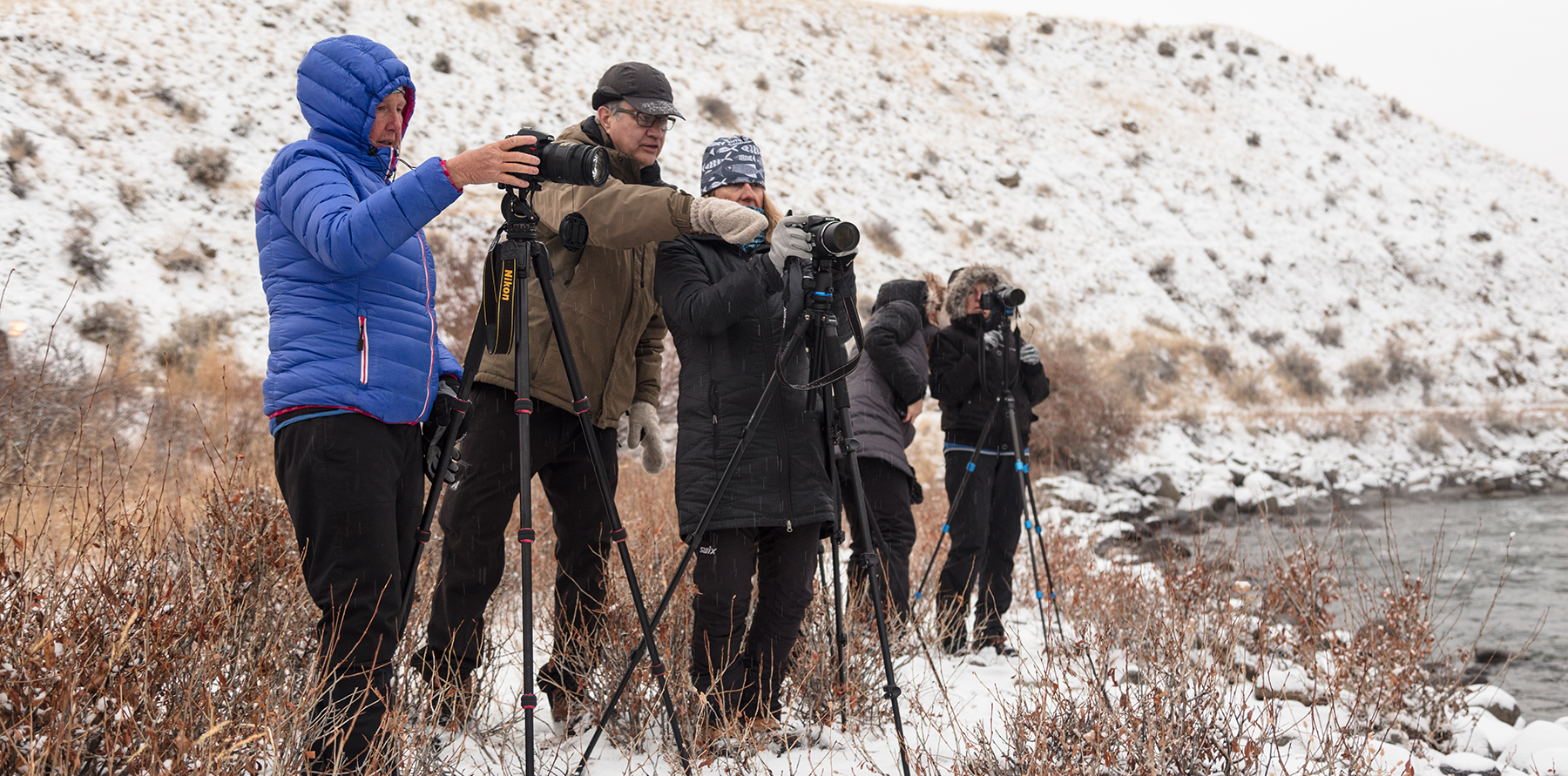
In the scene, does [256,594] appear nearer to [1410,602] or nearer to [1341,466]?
[1410,602]

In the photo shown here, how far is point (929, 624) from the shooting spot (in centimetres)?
418

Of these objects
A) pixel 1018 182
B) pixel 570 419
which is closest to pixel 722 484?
pixel 570 419

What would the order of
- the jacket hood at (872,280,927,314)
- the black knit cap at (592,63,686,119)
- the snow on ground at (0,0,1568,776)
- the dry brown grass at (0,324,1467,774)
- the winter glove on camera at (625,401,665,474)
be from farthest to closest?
the snow on ground at (0,0,1568,776) < the jacket hood at (872,280,927,314) < the winter glove on camera at (625,401,665,474) < the black knit cap at (592,63,686,119) < the dry brown grass at (0,324,1467,774)

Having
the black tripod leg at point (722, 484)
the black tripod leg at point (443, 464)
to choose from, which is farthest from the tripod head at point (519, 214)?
the black tripod leg at point (722, 484)

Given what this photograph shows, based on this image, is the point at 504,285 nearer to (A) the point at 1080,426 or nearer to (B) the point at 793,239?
(B) the point at 793,239

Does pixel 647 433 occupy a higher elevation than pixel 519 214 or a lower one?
lower

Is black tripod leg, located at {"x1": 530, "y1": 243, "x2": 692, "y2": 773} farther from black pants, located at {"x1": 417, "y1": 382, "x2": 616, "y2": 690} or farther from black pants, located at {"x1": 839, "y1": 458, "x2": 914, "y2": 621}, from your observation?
black pants, located at {"x1": 839, "y1": 458, "x2": 914, "y2": 621}

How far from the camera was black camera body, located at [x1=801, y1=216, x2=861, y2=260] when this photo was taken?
223 cm

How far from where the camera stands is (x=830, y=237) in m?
2.23

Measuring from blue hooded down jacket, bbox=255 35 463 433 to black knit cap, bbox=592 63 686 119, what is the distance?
2.07 feet

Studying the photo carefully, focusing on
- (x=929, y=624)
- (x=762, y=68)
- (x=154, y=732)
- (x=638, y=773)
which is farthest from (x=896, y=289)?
(x=762, y=68)

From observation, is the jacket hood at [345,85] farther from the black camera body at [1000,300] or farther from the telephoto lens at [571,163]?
the black camera body at [1000,300]

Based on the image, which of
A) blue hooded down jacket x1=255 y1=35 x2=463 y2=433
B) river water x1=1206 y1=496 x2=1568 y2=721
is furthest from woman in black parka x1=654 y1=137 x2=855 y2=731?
river water x1=1206 y1=496 x2=1568 y2=721

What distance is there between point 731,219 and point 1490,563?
1029 cm
